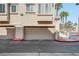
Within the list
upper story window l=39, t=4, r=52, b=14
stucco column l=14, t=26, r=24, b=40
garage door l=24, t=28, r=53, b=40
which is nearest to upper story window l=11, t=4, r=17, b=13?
Result: stucco column l=14, t=26, r=24, b=40

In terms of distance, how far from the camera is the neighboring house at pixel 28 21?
36812 mm

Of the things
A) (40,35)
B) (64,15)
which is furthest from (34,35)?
(64,15)

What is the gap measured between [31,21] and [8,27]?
11.6 ft

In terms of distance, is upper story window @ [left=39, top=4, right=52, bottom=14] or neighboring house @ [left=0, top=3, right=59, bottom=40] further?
neighboring house @ [left=0, top=3, right=59, bottom=40]

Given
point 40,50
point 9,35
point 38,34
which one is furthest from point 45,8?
point 40,50

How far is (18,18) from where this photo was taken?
37875mm

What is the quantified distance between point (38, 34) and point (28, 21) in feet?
8.92

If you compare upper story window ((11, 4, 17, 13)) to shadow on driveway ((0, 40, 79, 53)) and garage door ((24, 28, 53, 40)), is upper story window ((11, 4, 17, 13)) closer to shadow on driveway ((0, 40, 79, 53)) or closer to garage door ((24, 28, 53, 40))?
garage door ((24, 28, 53, 40))

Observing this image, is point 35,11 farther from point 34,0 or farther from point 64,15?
point 34,0

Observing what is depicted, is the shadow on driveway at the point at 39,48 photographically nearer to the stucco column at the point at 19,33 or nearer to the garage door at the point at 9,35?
the stucco column at the point at 19,33

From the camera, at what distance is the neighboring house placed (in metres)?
36.8

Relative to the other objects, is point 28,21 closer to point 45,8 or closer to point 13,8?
point 13,8

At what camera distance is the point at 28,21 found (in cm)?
3788

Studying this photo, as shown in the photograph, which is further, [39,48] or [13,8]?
[13,8]
